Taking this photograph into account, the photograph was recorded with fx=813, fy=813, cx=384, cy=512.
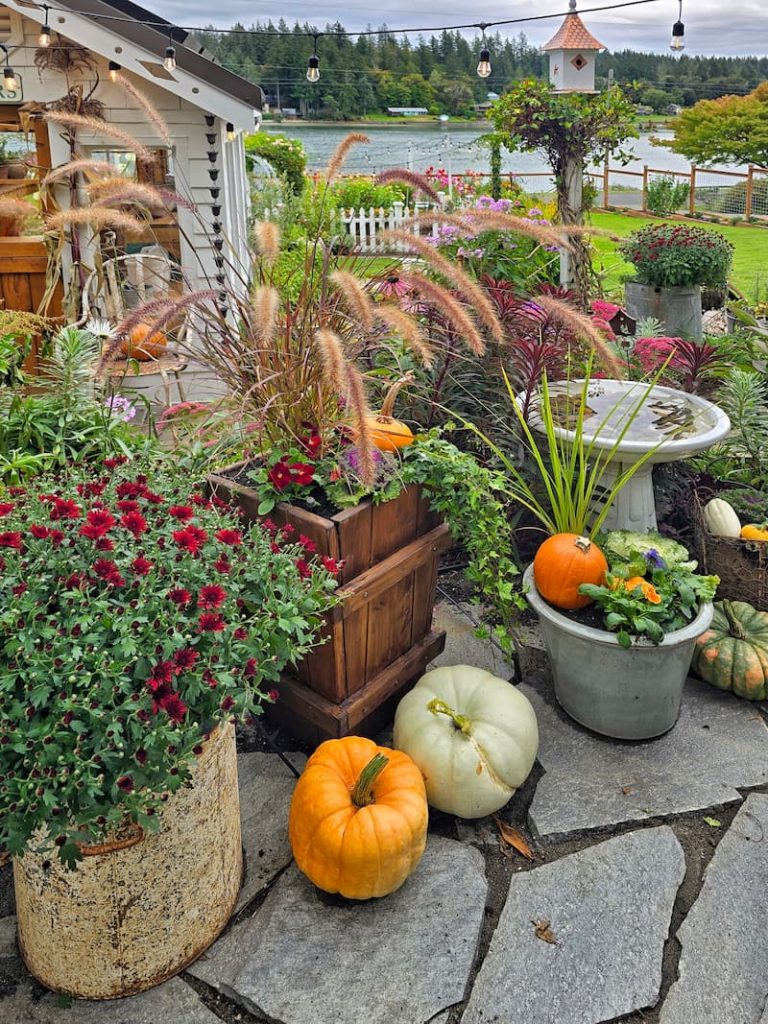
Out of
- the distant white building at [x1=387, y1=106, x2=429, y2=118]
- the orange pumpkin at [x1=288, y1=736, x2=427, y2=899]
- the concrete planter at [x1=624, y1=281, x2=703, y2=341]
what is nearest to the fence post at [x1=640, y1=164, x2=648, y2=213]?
the distant white building at [x1=387, y1=106, x2=429, y2=118]

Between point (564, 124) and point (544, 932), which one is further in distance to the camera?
point (564, 124)

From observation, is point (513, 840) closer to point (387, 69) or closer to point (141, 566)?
point (141, 566)

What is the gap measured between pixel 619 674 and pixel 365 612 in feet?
Answer: 2.45

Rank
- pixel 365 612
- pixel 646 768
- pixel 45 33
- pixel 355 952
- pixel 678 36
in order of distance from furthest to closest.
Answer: pixel 45 33 < pixel 678 36 < pixel 646 768 < pixel 365 612 < pixel 355 952

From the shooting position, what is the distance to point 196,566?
155 cm

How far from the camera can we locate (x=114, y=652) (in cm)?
139

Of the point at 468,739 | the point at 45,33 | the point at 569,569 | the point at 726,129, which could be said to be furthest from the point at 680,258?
the point at 726,129

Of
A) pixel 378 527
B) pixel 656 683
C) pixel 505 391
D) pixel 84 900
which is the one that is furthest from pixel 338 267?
pixel 84 900

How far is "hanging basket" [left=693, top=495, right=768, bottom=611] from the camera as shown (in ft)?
9.11

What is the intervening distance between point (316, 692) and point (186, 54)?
4271 mm

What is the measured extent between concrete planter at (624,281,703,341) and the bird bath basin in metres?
3.08

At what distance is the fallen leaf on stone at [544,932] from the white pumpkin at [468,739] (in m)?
0.31

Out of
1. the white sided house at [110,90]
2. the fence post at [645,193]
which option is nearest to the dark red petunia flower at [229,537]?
the white sided house at [110,90]

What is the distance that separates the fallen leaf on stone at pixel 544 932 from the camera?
1777mm
